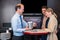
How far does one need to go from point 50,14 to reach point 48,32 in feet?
1.37

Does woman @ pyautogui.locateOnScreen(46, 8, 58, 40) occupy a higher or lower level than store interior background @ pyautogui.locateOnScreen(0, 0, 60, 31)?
lower

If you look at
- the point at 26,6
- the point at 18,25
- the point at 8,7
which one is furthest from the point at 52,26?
the point at 8,7

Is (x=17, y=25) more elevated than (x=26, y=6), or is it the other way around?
(x=26, y=6)

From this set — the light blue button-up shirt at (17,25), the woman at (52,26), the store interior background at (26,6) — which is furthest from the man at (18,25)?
the store interior background at (26,6)

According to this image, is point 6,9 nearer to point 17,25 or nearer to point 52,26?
point 17,25

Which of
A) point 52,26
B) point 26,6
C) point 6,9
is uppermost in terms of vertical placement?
point 26,6

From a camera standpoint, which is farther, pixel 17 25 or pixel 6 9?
pixel 6 9

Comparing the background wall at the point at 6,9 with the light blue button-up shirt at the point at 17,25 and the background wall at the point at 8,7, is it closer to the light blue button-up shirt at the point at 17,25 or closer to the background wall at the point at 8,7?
the background wall at the point at 8,7

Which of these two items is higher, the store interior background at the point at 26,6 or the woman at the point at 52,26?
the store interior background at the point at 26,6

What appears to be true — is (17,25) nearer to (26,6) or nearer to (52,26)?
(52,26)

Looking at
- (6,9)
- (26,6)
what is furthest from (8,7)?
(26,6)

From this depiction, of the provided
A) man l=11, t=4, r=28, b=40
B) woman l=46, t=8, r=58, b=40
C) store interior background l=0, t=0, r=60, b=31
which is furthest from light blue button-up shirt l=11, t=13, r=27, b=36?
store interior background l=0, t=0, r=60, b=31

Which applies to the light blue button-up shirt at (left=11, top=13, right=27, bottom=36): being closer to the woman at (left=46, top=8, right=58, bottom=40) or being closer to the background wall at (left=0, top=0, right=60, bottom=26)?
the woman at (left=46, top=8, right=58, bottom=40)

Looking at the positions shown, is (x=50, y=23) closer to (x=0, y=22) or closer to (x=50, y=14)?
(x=50, y=14)
